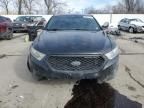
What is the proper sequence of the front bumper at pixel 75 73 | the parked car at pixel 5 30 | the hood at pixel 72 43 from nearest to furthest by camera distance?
1. the front bumper at pixel 75 73
2. the hood at pixel 72 43
3. the parked car at pixel 5 30

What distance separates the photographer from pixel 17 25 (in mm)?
24562

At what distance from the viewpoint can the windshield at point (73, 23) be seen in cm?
755

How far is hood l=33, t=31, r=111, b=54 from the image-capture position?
18.8ft

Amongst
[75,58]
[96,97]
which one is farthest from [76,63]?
[96,97]

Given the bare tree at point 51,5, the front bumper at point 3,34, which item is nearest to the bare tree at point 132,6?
the bare tree at point 51,5

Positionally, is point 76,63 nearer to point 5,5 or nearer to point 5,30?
point 5,30

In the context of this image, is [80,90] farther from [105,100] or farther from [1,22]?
[1,22]

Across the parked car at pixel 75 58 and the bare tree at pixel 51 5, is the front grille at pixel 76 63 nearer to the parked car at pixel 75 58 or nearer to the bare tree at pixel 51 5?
the parked car at pixel 75 58

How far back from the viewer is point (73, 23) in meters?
7.80

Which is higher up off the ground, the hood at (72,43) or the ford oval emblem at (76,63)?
the hood at (72,43)

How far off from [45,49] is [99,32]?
182cm

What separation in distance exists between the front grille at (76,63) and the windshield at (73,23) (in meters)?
1.93

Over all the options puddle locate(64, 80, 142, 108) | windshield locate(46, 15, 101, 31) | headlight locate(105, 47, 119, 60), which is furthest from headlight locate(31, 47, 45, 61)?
windshield locate(46, 15, 101, 31)

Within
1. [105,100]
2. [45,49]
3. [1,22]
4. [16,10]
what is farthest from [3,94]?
[16,10]
